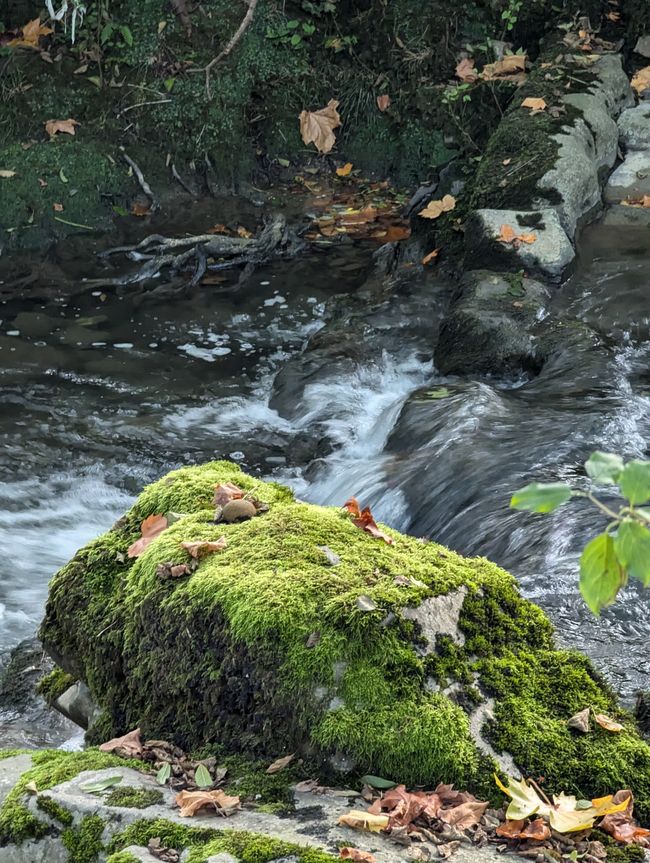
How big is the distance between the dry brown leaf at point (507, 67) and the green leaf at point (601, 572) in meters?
10.7

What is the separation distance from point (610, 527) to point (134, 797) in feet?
5.80

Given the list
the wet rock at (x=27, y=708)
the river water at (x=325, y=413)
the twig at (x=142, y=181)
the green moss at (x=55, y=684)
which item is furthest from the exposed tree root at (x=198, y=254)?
the green moss at (x=55, y=684)

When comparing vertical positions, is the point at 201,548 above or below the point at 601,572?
below

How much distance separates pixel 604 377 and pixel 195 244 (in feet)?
16.1

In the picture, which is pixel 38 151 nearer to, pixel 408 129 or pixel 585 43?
pixel 408 129

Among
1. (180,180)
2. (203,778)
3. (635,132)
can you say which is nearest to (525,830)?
(203,778)

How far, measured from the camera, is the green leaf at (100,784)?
279 centimetres

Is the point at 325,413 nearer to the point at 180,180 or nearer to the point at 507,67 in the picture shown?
the point at 180,180

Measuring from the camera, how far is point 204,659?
121 inches

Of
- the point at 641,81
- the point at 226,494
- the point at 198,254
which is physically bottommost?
the point at 198,254

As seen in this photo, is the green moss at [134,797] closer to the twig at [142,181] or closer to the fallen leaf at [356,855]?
the fallen leaf at [356,855]

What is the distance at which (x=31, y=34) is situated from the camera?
11.4m

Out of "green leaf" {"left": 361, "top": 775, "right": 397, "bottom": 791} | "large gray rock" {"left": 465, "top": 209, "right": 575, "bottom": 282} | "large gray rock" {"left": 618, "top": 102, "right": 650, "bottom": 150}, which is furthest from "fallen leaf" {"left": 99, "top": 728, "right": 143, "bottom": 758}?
"large gray rock" {"left": 618, "top": 102, "right": 650, "bottom": 150}

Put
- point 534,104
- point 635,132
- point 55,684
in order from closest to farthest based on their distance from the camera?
point 55,684 < point 534,104 < point 635,132
